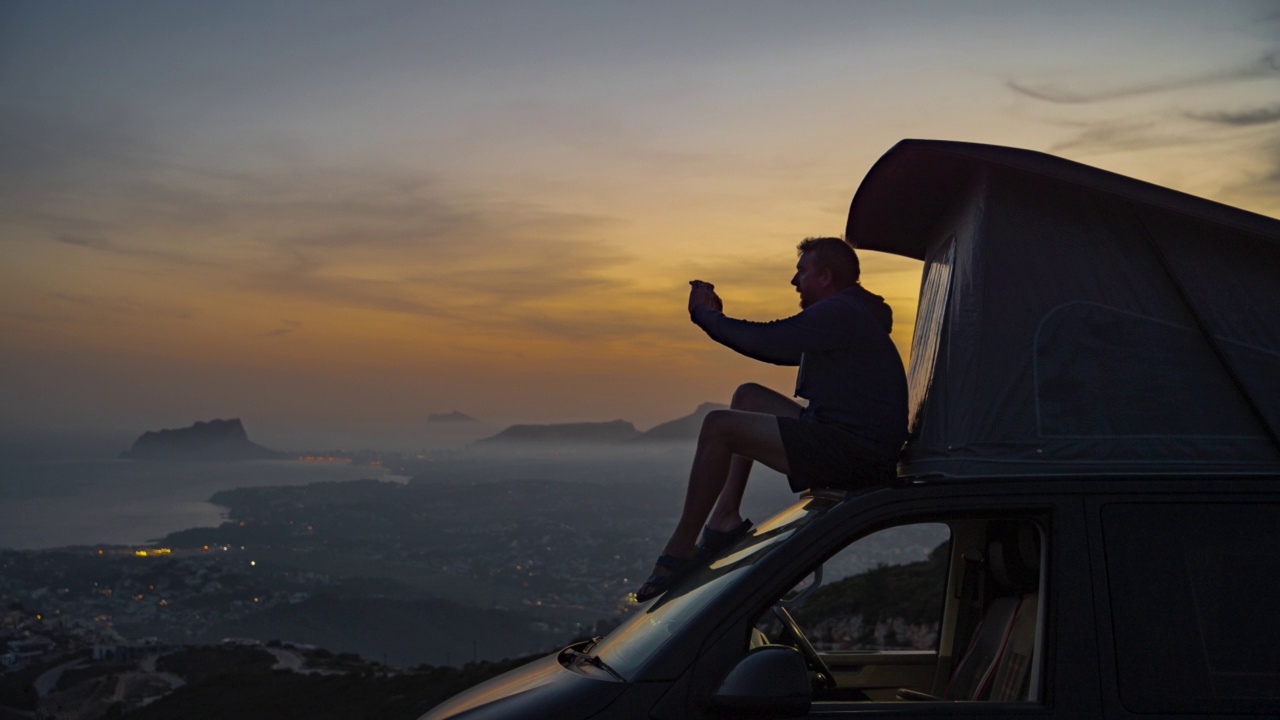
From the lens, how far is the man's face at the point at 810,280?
15.0ft

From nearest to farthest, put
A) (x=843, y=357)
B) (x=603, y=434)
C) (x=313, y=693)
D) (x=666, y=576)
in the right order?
(x=666, y=576)
(x=843, y=357)
(x=313, y=693)
(x=603, y=434)

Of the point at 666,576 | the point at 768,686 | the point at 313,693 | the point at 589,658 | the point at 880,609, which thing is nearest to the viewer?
the point at 768,686

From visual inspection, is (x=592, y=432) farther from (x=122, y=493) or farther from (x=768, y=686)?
(x=768, y=686)

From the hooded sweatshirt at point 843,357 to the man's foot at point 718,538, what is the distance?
1.86 ft

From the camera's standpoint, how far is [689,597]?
3154 mm

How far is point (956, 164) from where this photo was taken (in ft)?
13.2

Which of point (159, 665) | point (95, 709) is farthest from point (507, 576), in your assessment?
point (95, 709)

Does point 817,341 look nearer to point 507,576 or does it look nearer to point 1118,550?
point 1118,550

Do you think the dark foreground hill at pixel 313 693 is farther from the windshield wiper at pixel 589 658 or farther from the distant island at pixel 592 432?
the distant island at pixel 592 432

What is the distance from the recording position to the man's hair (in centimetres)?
457

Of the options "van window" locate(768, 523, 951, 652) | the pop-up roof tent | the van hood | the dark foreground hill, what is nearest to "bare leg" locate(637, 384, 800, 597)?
the pop-up roof tent

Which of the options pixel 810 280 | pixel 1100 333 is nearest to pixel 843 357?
pixel 810 280

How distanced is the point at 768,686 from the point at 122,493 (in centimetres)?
14625

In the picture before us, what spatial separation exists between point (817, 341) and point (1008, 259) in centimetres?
88
